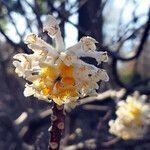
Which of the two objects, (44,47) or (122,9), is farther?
(122,9)

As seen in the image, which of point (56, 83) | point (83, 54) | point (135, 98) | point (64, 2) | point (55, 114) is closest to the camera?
point (55, 114)

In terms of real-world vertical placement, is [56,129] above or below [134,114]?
above

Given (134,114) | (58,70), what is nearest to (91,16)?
(134,114)

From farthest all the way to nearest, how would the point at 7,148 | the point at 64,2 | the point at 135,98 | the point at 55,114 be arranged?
the point at 7,148 → the point at 64,2 → the point at 135,98 → the point at 55,114

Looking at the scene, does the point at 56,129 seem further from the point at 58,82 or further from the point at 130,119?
the point at 130,119

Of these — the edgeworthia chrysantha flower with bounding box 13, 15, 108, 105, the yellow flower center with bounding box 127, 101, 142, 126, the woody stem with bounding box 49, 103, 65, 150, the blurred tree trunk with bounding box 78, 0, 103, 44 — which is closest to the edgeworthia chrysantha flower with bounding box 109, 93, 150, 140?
the yellow flower center with bounding box 127, 101, 142, 126

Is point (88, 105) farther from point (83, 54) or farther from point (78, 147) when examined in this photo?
point (83, 54)

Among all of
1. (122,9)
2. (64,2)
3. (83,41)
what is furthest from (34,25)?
(83,41)
